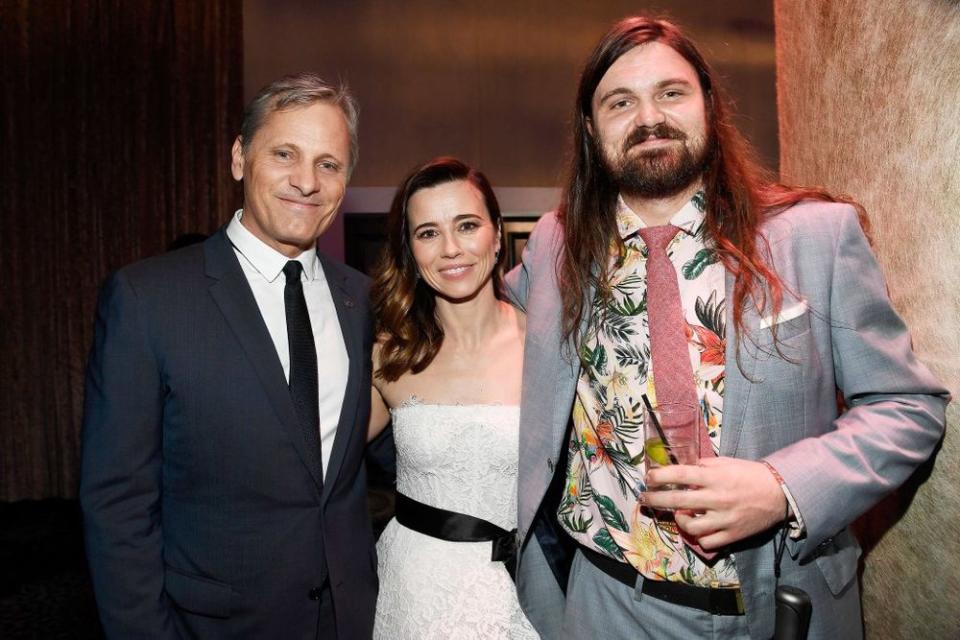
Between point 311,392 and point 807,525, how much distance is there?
3.77ft

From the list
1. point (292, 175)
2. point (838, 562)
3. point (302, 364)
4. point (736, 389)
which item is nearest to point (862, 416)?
point (736, 389)

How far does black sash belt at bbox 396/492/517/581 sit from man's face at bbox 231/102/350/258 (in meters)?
0.90

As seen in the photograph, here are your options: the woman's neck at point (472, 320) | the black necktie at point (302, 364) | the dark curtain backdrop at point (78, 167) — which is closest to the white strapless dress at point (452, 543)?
the woman's neck at point (472, 320)

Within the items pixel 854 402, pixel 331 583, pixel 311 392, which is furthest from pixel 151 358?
pixel 854 402

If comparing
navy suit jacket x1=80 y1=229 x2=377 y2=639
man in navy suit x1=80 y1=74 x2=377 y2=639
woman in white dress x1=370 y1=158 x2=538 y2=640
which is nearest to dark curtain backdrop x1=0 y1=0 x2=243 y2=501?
woman in white dress x1=370 y1=158 x2=538 y2=640

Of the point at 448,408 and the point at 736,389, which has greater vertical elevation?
the point at 736,389

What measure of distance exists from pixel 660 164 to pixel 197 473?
1319 millimetres

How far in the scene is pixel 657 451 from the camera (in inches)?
46.4

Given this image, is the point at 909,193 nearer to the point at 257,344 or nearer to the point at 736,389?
the point at 736,389

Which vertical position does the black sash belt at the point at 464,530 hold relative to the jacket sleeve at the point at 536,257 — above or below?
below

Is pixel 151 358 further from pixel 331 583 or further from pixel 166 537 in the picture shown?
pixel 331 583

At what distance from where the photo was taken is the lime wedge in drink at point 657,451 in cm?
117

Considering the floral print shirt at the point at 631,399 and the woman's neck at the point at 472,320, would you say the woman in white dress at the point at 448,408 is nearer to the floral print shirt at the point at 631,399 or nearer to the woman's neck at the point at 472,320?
the woman's neck at the point at 472,320

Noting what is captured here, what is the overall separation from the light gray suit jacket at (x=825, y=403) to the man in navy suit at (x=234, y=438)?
3.23 feet
